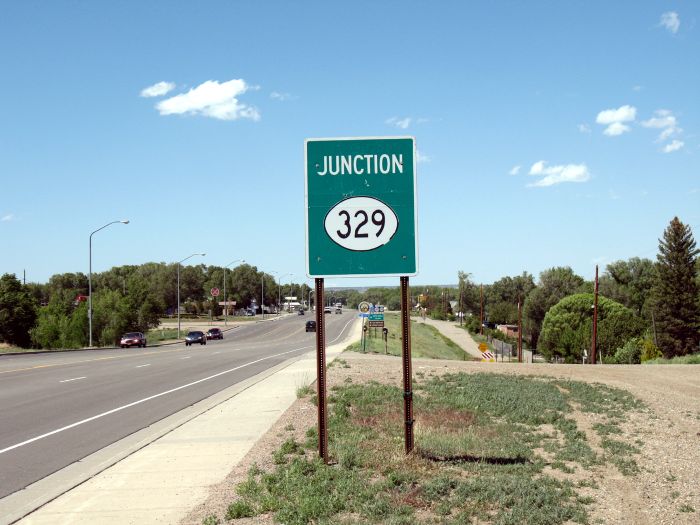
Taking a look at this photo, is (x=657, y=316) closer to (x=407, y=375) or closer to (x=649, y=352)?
(x=649, y=352)

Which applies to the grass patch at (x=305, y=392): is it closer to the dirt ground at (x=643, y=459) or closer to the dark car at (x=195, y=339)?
the dirt ground at (x=643, y=459)

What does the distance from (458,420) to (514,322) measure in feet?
465

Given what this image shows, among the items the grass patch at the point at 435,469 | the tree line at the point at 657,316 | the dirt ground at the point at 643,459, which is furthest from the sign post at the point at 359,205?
the tree line at the point at 657,316

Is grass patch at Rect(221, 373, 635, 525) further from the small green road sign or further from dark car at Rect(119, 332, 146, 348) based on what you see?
dark car at Rect(119, 332, 146, 348)

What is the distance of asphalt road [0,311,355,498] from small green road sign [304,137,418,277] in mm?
5088

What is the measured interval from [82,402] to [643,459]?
44.4ft

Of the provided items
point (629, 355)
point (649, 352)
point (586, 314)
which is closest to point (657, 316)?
point (586, 314)

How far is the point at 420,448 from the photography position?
9.51 meters

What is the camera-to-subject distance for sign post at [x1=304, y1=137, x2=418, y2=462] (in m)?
9.23

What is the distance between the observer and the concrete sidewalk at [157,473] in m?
7.24

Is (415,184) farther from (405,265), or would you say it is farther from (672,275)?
(672,275)

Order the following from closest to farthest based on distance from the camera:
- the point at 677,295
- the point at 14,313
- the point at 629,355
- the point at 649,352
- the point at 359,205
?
the point at 359,205
the point at 629,355
the point at 649,352
the point at 14,313
the point at 677,295

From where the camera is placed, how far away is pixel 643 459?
967cm

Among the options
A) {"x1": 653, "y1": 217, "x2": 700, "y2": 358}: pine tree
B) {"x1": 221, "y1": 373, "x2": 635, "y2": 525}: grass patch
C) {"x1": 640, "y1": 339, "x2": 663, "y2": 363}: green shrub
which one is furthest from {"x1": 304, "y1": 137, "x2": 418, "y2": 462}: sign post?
{"x1": 653, "y1": 217, "x2": 700, "y2": 358}: pine tree
